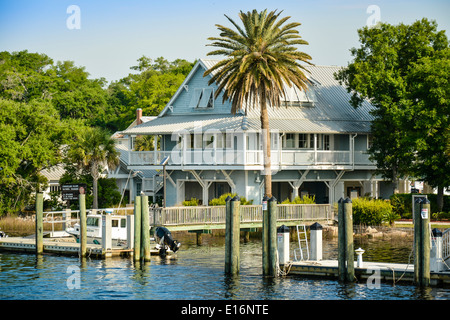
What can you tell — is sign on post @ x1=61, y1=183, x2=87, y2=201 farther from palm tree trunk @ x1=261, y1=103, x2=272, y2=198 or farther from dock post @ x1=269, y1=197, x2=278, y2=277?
dock post @ x1=269, y1=197, x2=278, y2=277

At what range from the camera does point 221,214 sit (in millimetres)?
48312

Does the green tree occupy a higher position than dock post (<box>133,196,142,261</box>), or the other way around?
the green tree

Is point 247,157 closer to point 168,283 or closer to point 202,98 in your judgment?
point 202,98

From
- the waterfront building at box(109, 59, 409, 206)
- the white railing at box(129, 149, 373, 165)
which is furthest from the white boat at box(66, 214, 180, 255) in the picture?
the white railing at box(129, 149, 373, 165)

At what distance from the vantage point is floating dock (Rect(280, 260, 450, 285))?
103ft

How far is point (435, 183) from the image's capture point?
55.9 metres

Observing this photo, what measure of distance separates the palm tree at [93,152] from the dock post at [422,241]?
114 feet

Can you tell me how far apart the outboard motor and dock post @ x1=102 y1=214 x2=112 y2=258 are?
9.54ft

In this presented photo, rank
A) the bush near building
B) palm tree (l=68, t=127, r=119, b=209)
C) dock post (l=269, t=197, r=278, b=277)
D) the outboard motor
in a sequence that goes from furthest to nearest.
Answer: palm tree (l=68, t=127, r=119, b=209) < the bush near building < the outboard motor < dock post (l=269, t=197, r=278, b=277)

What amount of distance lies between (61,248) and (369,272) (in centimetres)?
1839

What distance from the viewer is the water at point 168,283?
31.8 meters

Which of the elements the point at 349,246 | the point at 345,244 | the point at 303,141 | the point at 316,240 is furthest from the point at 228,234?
the point at 303,141
